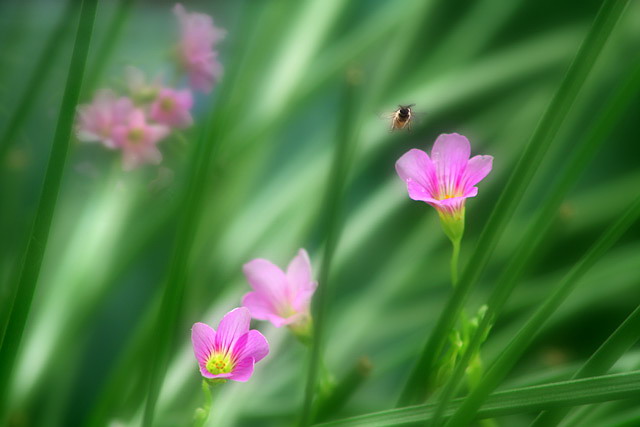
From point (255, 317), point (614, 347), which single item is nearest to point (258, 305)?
point (255, 317)

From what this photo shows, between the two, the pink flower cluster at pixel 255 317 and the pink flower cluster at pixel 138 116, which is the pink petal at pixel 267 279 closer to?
the pink flower cluster at pixel 255 317

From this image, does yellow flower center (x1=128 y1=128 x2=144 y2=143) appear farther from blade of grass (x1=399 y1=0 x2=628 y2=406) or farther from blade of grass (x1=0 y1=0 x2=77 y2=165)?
blade of grass (x1=399 y1=0 x2=628 y2=406)

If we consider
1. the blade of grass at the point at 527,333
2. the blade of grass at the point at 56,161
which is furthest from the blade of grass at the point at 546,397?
the blade of grass at the point at 56,161

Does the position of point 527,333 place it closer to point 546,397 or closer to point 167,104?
point 546,397

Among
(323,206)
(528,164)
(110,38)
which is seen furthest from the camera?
(323,206)

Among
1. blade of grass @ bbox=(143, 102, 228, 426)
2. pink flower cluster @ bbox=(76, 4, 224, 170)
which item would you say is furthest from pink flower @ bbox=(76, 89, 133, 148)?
blade of grass @ bbox=(143, 102, 228, 426)

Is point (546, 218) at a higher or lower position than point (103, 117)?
lower
